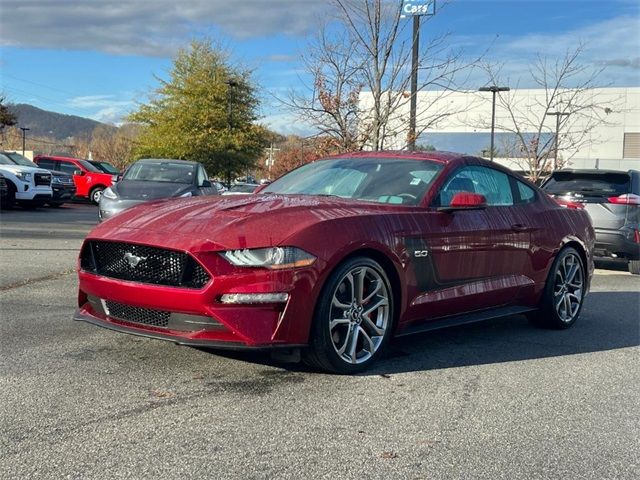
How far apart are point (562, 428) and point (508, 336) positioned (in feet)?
7.67

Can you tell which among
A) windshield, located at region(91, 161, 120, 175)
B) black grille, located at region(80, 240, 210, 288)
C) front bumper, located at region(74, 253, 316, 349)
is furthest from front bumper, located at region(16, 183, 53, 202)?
front bumper, located at region(74, 253, 316, 349)

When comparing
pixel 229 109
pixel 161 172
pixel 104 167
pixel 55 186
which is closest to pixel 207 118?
pixel 229 109

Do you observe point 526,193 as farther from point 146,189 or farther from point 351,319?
point 146,189

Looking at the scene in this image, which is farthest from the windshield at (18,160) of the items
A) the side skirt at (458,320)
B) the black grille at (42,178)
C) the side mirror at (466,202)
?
the side mirror at (466,202)

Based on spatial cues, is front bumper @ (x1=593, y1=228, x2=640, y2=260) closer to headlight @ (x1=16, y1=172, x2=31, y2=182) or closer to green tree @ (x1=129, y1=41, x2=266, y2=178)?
headlight @ (x1=16, y1=172, x2=31, y2=182)

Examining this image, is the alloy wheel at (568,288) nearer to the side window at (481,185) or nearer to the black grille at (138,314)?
the side window at (481,185)

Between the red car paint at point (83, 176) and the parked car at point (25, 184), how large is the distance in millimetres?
7288

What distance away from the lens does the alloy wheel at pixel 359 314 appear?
4492 millimetres

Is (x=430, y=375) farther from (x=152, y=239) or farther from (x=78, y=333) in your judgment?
(x=78, y=333)

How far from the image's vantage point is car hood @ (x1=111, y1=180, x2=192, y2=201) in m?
13.1

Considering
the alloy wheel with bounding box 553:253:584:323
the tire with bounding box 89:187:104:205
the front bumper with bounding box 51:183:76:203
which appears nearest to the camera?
the alloy wheel with bounding box 553:253:584:323

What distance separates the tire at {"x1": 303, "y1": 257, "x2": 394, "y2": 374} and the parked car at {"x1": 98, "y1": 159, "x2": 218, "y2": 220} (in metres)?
8.70

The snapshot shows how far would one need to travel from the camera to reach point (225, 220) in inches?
170

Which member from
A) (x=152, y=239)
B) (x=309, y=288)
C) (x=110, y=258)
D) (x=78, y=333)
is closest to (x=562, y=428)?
(x=309, y=288)
